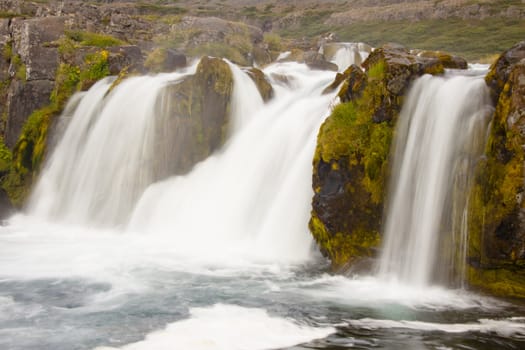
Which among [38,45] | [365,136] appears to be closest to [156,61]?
[38,45]

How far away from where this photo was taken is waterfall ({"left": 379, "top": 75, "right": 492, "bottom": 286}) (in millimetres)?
9383

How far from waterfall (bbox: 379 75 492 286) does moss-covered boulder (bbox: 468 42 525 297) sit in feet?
0.82

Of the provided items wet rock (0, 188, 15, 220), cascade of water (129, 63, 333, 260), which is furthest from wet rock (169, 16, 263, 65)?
cascade of water (129, 63, 333, 260)

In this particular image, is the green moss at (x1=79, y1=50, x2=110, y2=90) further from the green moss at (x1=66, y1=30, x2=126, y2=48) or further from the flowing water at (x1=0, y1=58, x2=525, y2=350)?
the green moss at (x1=66, y1=30, x2=126, y2=48)

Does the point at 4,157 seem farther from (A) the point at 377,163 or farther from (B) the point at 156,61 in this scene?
(A) the point at 377,163

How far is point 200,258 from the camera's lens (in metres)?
11.9

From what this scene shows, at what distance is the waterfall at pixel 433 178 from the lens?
30.8ft

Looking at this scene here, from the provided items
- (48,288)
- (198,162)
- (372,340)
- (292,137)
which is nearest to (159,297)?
(48,288)

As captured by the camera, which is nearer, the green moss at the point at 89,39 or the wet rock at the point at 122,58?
the wet rock at the point at 122,58

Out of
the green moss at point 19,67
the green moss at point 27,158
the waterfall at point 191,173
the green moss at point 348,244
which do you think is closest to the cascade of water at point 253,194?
the waterfall at point 191,173

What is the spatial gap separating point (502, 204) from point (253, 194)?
20.7ft

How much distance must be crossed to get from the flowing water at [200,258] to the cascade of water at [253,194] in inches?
1.6

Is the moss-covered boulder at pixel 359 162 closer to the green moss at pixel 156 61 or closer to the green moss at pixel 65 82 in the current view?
the green moss at pixel 156 61

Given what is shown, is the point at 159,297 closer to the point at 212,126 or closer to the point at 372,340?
the point at 372,340
